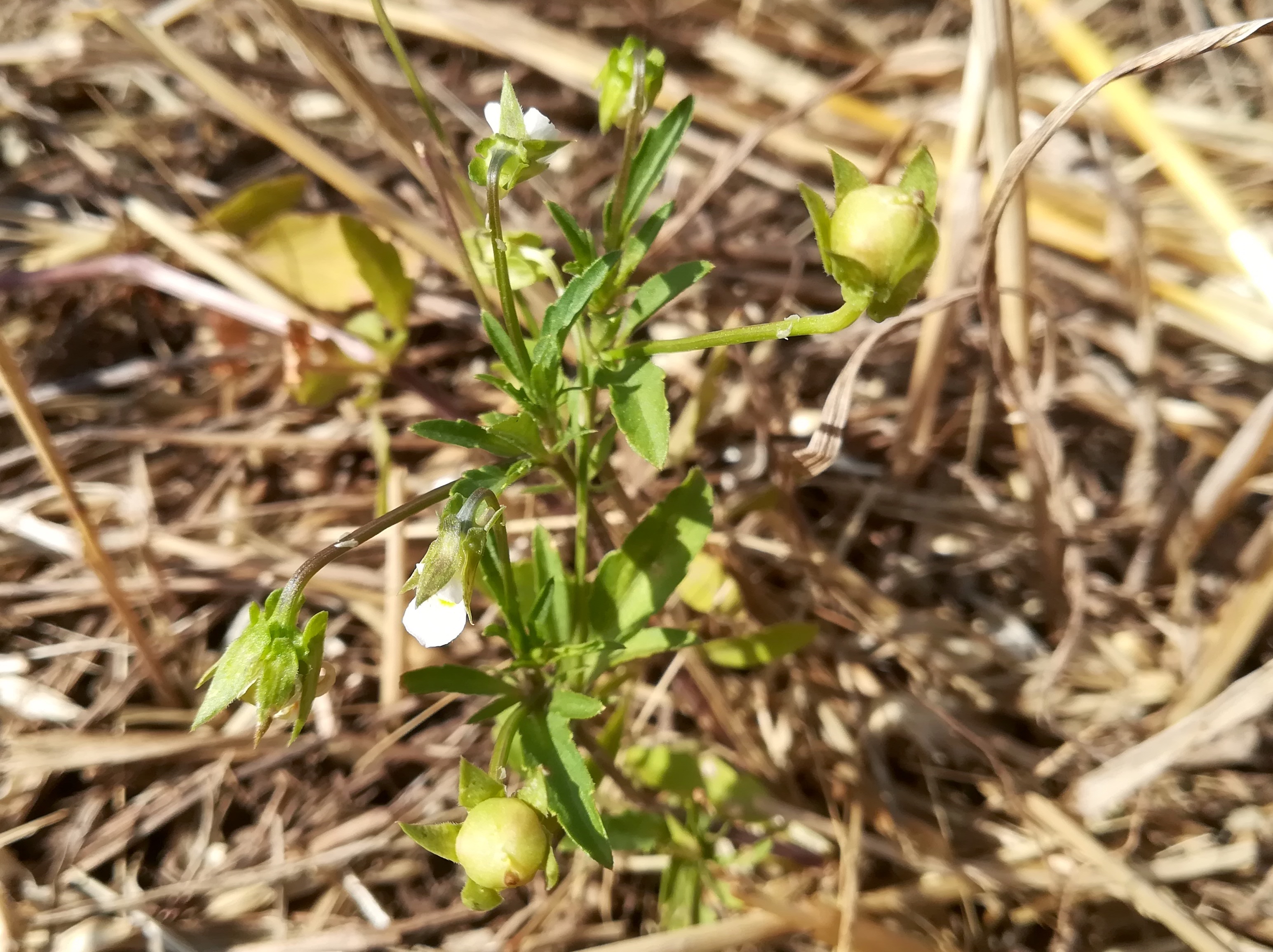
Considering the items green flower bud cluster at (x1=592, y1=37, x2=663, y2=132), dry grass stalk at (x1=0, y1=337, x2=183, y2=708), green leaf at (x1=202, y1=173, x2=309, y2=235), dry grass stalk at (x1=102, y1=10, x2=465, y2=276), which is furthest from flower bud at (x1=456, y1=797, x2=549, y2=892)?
green leaf at (x1=202, y1=173, x2=309, y2=235)

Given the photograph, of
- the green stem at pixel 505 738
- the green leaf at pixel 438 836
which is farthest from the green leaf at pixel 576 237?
the green leaf at pixel 438 836

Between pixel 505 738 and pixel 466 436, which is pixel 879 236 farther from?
pixel 505 738

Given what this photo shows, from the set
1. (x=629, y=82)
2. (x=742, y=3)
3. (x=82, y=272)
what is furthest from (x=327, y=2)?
(x=629, y=82)

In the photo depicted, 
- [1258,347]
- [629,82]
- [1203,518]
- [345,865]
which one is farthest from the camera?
[1258,347]

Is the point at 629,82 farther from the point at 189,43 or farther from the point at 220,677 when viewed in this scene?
the point at 189,43

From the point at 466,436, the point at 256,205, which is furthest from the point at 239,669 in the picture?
the point at 256,205

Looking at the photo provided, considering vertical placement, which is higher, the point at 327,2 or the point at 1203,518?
the point at 327,2

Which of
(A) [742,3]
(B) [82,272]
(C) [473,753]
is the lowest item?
(C) [473,753]

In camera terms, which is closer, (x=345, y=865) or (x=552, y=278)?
(x=552, y=278)
